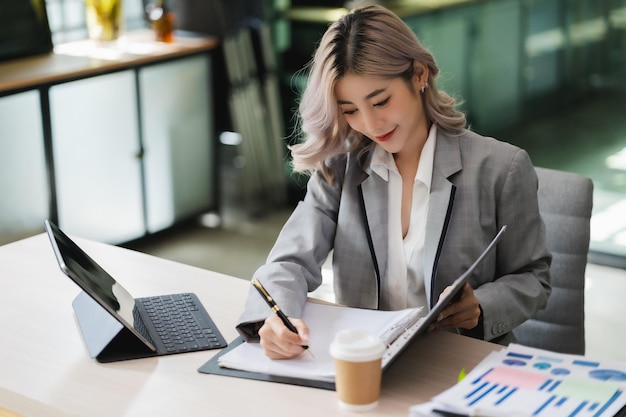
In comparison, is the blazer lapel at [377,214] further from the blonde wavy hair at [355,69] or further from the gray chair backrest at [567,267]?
the gray chair backrest at [567,267]

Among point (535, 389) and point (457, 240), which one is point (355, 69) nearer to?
point (457, 240)

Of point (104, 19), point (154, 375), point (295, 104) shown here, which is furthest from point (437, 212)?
point (295, 104)

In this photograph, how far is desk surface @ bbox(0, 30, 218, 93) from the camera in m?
3.89

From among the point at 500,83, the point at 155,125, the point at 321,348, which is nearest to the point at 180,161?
the point at 155,125

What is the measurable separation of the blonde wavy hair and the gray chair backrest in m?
0.33

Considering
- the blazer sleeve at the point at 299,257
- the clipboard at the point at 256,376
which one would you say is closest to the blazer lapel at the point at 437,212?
the blazer sleeve at the point at 299,257

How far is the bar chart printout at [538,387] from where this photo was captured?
1.52 metres

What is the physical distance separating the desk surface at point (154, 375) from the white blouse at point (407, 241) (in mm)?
237

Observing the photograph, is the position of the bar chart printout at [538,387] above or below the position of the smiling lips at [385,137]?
below

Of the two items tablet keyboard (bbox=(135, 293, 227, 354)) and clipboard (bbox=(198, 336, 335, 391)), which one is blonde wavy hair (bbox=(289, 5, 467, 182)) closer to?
tablet keyboard (bbox=(135, 293, 227, 354))

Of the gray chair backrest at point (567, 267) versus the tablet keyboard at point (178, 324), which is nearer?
the tablet keyboard at point (178, 324)

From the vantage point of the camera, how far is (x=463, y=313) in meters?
1.91

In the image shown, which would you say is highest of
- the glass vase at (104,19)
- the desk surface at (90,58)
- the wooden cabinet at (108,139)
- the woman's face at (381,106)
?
the woman's face at (381,106)

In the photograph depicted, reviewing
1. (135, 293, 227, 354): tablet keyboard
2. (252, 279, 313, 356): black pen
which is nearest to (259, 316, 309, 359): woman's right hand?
(252, 279, 313, 356): black pen
